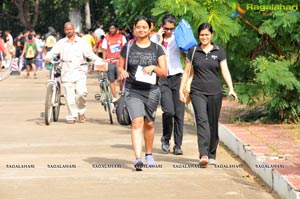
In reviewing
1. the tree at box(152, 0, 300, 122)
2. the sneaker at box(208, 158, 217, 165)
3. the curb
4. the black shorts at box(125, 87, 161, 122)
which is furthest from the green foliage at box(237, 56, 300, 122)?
the black shorts at box(125, 87, 161, 122)

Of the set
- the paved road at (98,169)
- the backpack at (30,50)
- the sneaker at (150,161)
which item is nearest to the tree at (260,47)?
the paved road at (98,169)

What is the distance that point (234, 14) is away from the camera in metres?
13.4

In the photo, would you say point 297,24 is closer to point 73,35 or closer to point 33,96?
point 73,35

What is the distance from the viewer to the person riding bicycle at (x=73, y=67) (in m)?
15.9

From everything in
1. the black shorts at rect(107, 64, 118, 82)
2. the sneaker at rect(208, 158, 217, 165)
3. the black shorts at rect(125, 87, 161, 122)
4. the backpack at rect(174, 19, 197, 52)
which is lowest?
the sneaker at rect(208, 158, 217, 165)

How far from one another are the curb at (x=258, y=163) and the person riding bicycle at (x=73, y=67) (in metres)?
3.53

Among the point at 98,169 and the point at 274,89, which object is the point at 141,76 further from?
the point at 274,89

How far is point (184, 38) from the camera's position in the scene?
1131cm

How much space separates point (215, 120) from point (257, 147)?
2.30 feet

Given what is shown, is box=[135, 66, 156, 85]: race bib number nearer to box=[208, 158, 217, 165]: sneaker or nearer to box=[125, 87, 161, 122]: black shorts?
box=[125, 87, 161, 122]: black shorts

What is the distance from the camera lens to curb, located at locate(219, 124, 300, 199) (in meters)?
8.20

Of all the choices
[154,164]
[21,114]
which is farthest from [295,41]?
[21,114]

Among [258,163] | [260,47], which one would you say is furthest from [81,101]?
[258,163]

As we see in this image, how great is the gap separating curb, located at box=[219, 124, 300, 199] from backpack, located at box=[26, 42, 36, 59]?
20070 mm
